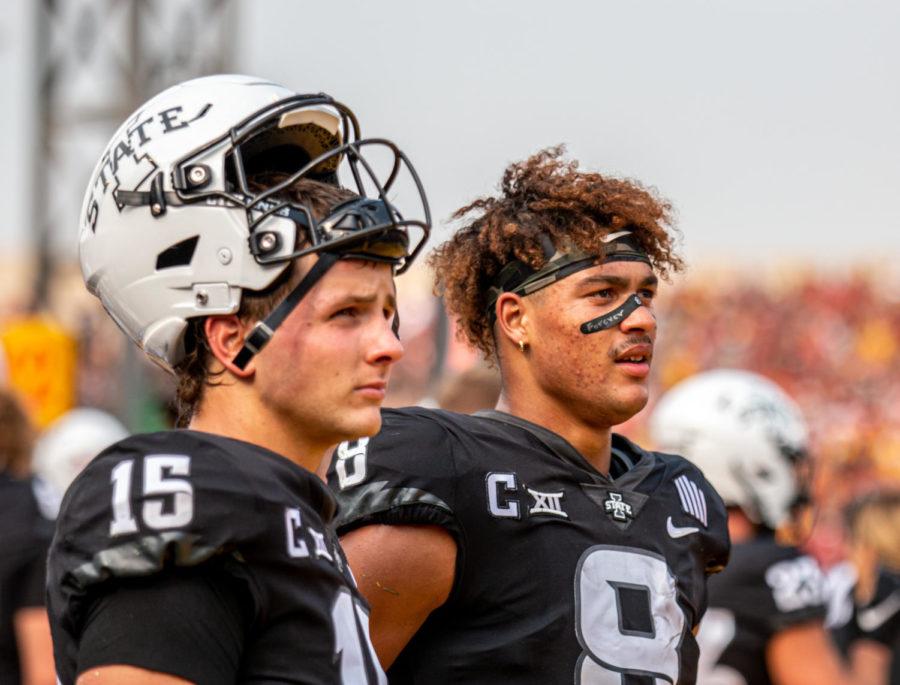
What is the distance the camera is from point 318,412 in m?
2.15

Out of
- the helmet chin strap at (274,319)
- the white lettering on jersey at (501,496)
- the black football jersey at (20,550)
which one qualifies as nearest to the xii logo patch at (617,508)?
the white lettering on jersey at (501,496)

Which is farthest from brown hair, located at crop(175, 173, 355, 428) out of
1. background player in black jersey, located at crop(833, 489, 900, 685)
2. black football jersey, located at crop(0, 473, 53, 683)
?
background player in black jersey, located at crop(833, 489, 900, 685)

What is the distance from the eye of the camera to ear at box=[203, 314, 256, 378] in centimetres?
218

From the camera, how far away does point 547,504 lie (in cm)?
287

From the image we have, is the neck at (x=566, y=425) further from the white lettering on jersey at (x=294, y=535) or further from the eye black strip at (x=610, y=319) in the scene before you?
the white lettering on jersey at (x=294, y=535)

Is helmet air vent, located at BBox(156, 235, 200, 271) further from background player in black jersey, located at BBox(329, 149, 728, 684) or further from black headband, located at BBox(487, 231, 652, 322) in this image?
black headband, located at BBox(487, 231, 652, 322)

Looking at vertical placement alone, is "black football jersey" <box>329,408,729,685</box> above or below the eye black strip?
below

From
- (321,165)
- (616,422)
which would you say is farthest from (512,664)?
(321,165)

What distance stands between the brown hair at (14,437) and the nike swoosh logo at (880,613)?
3.00 m

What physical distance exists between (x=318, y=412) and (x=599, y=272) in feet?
3.40

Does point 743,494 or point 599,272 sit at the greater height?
point 599,272

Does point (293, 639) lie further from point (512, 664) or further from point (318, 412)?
point (512, 664)

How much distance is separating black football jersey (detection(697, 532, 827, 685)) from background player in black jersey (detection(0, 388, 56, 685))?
1.89m

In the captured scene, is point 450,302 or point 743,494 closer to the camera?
point 450,302
